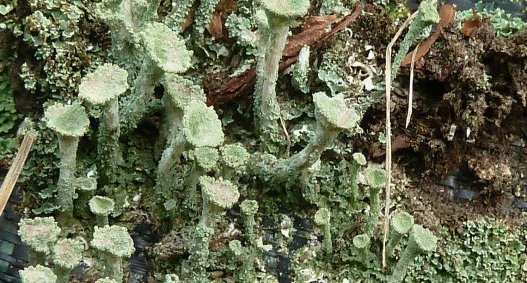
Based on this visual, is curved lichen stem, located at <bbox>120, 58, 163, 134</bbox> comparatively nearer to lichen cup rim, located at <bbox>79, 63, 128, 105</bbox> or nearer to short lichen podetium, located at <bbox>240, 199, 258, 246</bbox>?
lichen cup rim, located at <bbox>79, 63, 128, 105</bbox>

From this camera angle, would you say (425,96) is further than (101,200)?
Yes

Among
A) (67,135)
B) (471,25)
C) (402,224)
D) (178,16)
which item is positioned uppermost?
(471,25)

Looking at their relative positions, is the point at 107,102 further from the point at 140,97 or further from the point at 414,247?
the point at 414,247

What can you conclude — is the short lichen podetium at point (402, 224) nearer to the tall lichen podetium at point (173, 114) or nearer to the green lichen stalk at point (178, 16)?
the tall lichen podetium at point (173, 114)

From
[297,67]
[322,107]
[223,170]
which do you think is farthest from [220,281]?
[297,67]

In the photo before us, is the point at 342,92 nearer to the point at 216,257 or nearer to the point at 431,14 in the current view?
the point at 431,14

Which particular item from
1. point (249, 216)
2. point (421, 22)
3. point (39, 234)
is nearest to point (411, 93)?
point (421, 22)

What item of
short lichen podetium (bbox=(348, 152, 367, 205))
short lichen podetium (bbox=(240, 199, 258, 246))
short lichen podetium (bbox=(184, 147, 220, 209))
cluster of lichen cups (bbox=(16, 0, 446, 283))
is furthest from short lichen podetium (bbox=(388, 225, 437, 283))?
short lichen podetium (bbox=(184, 147, 220, 209))
